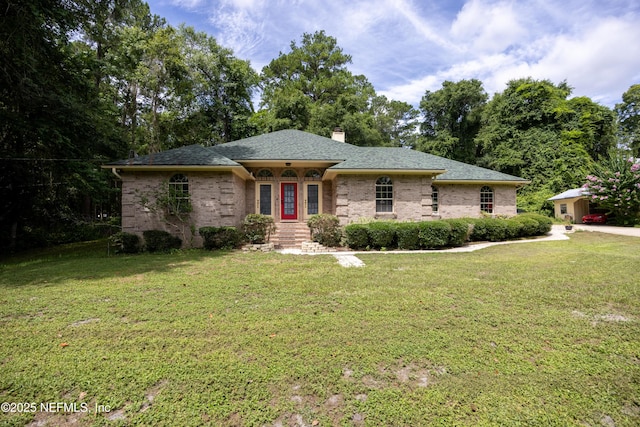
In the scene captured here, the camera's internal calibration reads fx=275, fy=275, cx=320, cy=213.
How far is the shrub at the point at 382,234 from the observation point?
423 inches

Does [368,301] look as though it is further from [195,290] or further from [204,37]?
[204,37]

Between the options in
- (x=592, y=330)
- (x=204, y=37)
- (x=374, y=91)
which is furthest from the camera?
(x=374, y=91)

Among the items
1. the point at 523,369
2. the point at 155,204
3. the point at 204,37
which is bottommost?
the point at 523,369

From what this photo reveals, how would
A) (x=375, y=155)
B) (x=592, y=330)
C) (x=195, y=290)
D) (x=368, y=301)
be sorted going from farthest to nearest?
(x=375, y=155) < (x=195, y=290) < (x=368, y=301) < (x=592, y=330)

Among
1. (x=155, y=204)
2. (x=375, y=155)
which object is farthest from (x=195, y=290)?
(x=375, y=155)

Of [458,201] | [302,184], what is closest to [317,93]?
[302,184]

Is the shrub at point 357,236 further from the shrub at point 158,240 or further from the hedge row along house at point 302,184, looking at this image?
the shrub at point 158,240

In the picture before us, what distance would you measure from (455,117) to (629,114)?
2360cm

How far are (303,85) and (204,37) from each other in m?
10.8

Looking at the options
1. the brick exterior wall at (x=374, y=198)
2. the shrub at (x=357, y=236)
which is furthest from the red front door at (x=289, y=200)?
the shrub at (x=357, y=236)

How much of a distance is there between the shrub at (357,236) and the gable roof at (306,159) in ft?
10.1

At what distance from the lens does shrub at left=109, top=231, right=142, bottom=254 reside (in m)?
11.0

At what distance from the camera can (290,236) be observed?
13062mm

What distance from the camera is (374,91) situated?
119 ft
